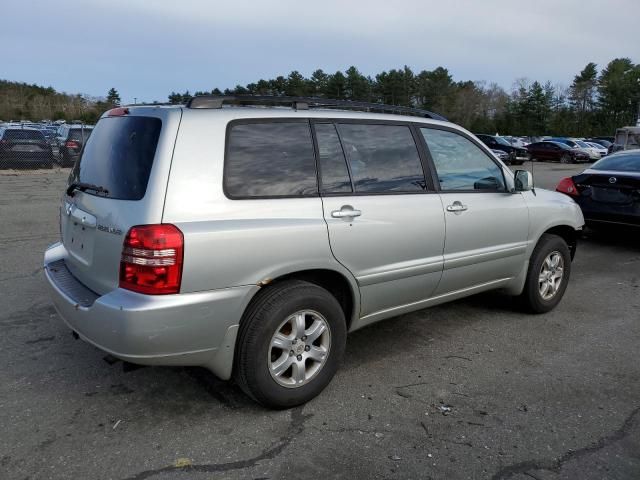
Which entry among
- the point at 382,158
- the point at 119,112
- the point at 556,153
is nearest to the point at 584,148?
the point at 556,153

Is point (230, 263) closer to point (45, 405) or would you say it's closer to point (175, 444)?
point (175, 444)

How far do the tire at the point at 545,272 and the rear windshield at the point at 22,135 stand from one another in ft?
55.5

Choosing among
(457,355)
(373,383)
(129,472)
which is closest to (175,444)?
(129,472)

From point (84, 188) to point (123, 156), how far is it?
45 centimetres

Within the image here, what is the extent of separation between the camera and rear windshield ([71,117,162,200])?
2.96 metres

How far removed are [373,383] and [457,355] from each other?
83 cm

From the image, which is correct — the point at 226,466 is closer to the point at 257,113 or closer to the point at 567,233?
the point at 257,113

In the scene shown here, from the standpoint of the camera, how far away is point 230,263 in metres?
2.93

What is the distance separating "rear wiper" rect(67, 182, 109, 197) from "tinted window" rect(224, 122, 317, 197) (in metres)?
0.74

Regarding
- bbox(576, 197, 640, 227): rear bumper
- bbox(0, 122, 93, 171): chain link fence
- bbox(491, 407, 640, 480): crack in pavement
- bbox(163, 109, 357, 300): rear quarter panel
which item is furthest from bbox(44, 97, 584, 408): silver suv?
bbox(0, 122, 93, 171): chain link fence

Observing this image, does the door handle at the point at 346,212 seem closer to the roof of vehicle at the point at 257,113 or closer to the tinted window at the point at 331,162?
the tinted window at the point at 331,162

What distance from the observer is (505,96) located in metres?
85.6

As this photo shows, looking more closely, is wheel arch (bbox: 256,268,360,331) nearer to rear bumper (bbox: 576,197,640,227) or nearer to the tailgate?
the tailgate

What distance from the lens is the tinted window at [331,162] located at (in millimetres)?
3465
